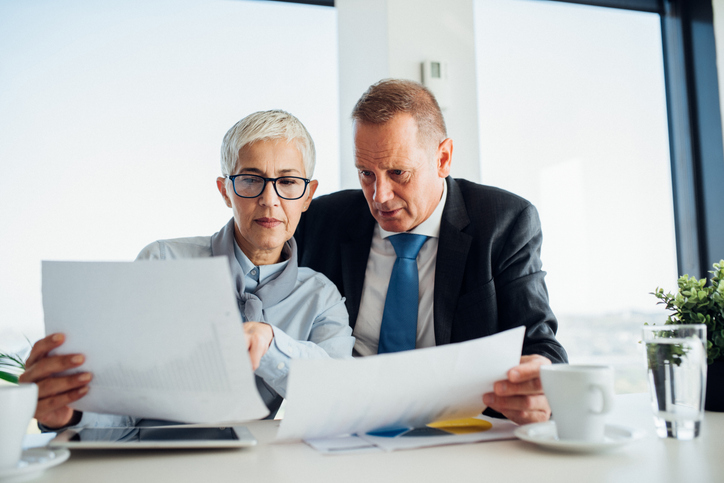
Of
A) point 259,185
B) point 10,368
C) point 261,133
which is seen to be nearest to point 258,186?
point 259,185

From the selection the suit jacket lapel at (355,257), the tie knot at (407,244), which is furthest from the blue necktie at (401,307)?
the suit jacket lapel at (355,257)

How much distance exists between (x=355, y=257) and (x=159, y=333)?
105 centimetres

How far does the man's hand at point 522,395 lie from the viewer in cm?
94

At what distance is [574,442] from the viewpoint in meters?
0.80

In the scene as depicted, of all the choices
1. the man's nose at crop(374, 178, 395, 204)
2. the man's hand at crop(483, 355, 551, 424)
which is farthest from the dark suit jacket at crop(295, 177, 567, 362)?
the man's hand at crop(483, 355, 551, 424)

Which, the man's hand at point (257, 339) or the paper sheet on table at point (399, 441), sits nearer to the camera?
the paper sheet on table at point (399, 441)

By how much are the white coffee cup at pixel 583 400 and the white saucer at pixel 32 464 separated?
699 mm

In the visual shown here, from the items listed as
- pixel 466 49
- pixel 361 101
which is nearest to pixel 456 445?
pixel 361 101

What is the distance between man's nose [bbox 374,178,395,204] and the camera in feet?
5.39

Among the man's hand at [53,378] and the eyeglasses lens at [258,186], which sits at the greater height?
the eyeglasses lens at [258,186]

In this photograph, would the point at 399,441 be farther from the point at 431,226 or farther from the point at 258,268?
the point at 431,226

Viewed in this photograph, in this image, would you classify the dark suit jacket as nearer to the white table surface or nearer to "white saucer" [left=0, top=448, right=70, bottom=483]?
the white table surface

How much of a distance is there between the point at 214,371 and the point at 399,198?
1.00 metres

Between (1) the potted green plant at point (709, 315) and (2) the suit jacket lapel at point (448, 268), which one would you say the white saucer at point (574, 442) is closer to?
(1) the potted green plant at point (709, 315)
